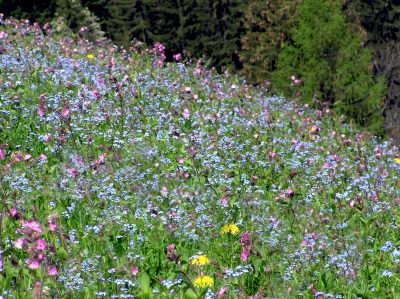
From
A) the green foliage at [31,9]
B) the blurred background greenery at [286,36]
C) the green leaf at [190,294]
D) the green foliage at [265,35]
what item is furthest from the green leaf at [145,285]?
the green foliage at [265,35]

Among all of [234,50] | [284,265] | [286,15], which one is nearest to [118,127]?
[284,265]

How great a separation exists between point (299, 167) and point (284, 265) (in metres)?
2.72

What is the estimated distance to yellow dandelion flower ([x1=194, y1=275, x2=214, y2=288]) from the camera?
4.39 metres

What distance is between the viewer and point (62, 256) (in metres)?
4.43

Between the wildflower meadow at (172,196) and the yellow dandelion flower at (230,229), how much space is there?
0.03 ft

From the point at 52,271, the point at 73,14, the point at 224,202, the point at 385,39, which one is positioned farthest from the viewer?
the point at 385,39

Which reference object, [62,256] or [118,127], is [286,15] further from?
[62,256]

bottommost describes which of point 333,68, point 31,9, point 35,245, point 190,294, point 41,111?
point 333,68

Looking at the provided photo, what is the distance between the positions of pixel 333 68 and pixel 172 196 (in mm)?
21234

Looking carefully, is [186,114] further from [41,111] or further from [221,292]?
[221,292]

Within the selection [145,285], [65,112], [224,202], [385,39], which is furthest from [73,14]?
[145,285]

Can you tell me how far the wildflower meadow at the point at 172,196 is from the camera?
4.43m

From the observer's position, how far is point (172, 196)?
578cm

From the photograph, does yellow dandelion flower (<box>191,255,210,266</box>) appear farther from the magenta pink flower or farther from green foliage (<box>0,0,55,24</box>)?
green foliage (<box>0,0,55,24</box>)
